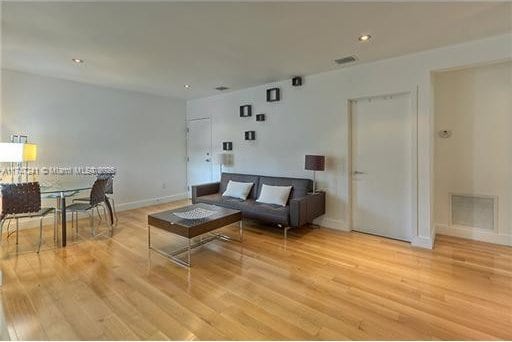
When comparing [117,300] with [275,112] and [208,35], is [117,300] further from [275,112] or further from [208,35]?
[275,112]

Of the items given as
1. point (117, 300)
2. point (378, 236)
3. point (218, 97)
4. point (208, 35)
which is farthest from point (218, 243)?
point (218, 97)

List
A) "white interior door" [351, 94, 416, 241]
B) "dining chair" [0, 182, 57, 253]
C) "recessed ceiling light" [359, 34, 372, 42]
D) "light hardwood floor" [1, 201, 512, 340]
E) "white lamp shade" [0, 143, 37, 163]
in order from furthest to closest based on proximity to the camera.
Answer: "white interior door" [351, 94, 416, 241] < "white lamp shade" [0, 143, 37, 163] < "dining chair" [0, 182, 57, 253] < "recessed ceiling light" [359, 34, 372, 42] < "light hardwood floor" [1, 201, 512, 340]

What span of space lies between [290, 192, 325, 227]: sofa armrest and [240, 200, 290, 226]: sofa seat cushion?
106mm

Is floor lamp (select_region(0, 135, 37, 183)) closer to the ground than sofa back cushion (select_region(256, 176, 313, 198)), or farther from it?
farther from it

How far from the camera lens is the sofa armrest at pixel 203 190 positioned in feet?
15.6

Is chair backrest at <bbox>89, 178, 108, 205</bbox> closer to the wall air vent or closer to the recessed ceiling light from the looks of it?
the recessed ceiling light

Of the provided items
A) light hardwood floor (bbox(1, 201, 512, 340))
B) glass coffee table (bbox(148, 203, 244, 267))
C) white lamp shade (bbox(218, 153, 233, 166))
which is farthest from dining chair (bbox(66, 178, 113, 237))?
white lamp shade (bbox(218, 153, 233, 166))

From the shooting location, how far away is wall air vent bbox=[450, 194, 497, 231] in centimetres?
339

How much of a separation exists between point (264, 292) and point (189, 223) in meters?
1.14

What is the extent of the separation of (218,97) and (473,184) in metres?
4.74

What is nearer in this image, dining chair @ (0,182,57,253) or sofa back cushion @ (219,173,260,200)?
dining chair @ (0,182,57,253)

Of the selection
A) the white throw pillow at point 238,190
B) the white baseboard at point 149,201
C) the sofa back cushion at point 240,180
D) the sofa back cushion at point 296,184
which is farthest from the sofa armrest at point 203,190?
the white baseboard at point 149,201

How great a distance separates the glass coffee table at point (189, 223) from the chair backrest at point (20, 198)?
1.42m

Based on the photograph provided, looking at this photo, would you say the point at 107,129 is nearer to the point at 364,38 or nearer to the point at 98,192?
the point at 98,192
